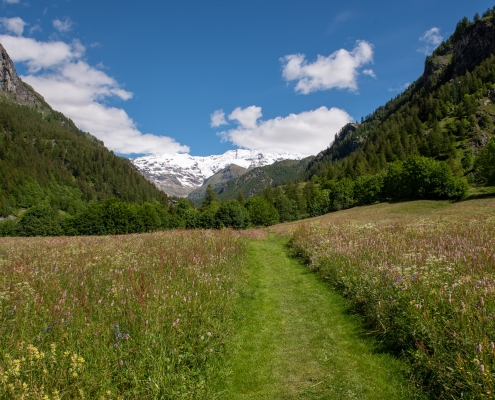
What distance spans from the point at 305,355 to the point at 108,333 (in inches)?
166

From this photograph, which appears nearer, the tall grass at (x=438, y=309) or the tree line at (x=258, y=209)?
the tall grass at (x=438, y=309)

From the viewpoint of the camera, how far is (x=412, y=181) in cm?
7681

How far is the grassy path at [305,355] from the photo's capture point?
5.26m

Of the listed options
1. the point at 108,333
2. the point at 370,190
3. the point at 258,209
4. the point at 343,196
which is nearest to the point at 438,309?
the point at 108,333

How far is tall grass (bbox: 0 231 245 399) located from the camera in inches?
168

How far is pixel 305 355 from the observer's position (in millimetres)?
6445

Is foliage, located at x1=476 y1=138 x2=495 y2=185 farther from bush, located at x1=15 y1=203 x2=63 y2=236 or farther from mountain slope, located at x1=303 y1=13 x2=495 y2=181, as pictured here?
bush, located at x1=15 y1=203 x2=63 y2=236

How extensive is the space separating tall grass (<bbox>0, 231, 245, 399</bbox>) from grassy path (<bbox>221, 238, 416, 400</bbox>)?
65cm

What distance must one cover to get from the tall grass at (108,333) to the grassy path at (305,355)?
2.14 feet

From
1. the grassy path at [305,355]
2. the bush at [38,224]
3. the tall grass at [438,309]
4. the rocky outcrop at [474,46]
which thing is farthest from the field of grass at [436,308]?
the rocky outcrop at [474,46]

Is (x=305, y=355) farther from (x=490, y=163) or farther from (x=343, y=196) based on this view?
(x=343, y=196)

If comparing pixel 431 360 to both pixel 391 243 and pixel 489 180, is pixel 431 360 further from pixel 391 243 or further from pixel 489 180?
pixel 489 180

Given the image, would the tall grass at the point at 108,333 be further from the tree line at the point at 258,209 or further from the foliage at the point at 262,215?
the foliage at the point at 262,215

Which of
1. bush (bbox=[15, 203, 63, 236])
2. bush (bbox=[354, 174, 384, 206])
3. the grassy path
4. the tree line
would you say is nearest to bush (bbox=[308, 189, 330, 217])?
the tree line
